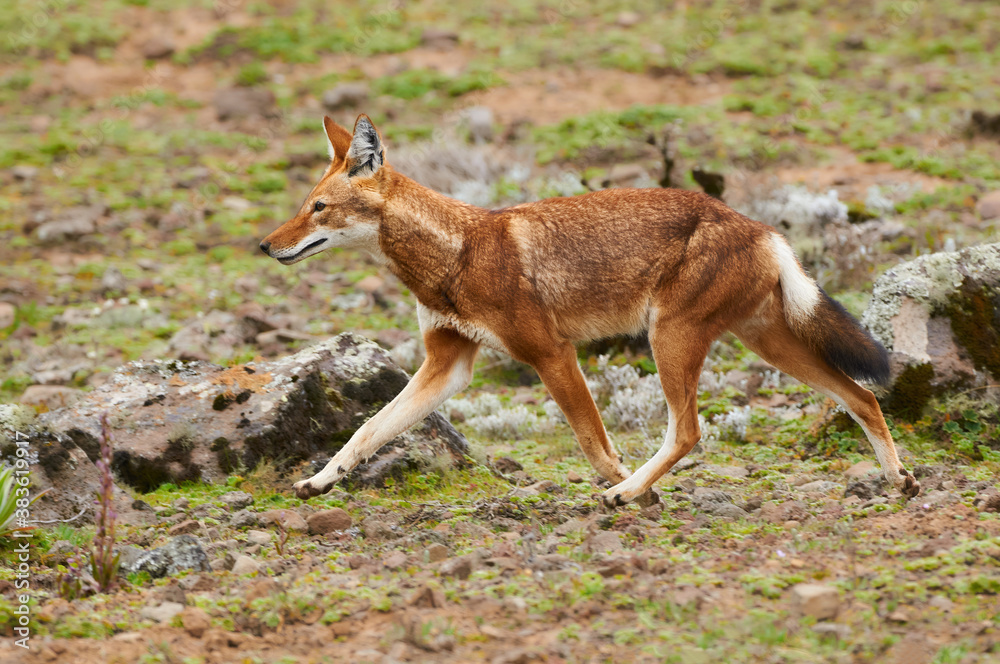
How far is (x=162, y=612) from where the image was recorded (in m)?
3.96

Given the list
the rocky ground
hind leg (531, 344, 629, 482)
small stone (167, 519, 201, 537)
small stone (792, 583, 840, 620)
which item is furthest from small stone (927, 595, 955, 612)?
small stone (167, 519, 201, 537)

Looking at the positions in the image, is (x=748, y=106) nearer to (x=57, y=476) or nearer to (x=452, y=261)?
(x=452, y=261)

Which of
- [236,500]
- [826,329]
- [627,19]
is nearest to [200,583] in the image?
[236,500]

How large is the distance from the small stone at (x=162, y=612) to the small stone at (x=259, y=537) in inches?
36.5

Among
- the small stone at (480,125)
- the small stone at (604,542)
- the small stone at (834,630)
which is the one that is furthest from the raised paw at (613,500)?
the small stone at (480,125)

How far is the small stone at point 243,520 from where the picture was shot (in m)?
5.28

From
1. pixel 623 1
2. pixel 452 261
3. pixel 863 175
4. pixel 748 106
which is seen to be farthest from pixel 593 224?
pixel 623 1

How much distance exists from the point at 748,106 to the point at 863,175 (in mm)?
3185

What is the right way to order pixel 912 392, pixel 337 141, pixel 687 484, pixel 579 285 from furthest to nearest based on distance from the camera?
pixel 912 392 → pixel 687 484 → pixel 337 141 → pixel 579 285

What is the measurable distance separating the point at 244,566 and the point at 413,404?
148cm

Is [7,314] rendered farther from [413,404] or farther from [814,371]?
[814,371]

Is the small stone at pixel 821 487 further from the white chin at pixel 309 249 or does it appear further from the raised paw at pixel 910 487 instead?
the white chin at pixel 309 249

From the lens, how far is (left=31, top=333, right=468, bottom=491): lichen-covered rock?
5.99 meters

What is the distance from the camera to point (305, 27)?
19188 mm
